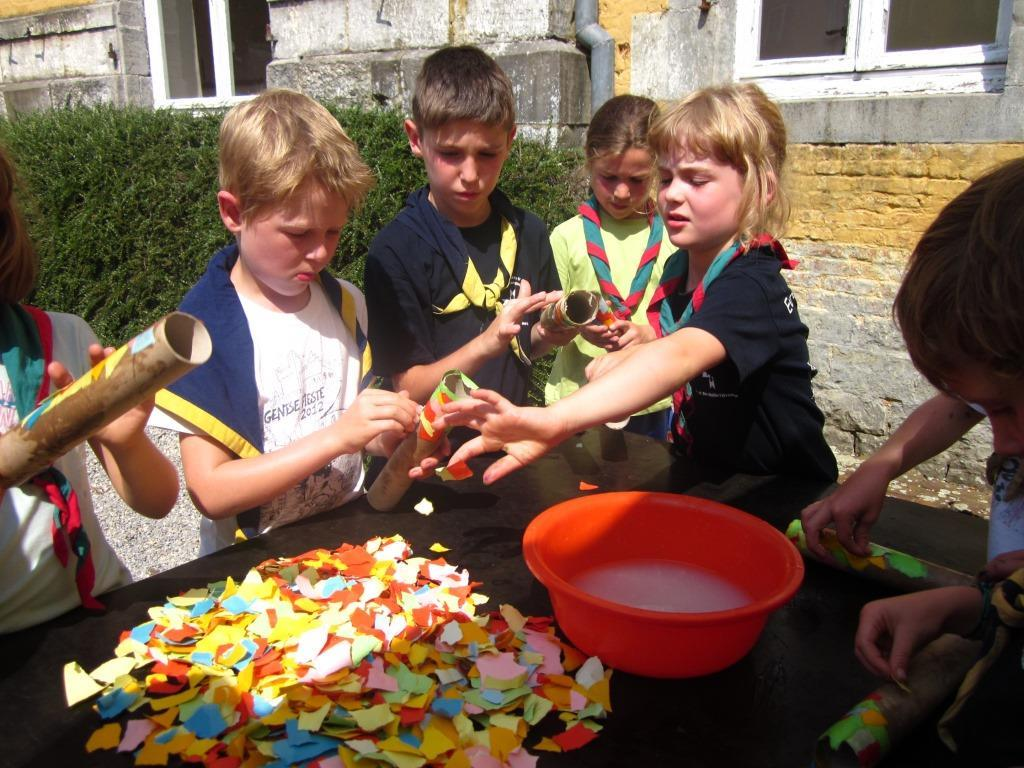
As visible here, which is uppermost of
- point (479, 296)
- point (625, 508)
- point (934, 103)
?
point (934, 103)

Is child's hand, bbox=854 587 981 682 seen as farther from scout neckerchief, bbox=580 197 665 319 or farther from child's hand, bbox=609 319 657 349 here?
scout neckerchief, bbox=580 197 665 319

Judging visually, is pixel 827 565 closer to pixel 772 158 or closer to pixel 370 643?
pixel 370 643

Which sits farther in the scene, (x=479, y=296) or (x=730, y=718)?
(x=479, y=296)

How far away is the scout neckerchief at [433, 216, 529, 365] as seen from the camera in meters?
2.36

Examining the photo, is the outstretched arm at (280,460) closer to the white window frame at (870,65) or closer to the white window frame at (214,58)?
the white window frame at (870,65)

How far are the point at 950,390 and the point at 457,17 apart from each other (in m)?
4.96

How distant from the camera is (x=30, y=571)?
144 cm

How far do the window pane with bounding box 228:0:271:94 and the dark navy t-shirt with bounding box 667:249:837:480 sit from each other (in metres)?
6.87

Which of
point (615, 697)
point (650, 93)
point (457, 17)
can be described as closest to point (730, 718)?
point (615, 697)

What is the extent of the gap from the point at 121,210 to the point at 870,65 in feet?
16.9

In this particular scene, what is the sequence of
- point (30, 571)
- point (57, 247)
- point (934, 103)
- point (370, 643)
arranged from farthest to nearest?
1. point (57, 247)
2. point (934, 103)
3. point (30, 571)
4. point (370, 643)

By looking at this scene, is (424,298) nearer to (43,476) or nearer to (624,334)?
(624,334)

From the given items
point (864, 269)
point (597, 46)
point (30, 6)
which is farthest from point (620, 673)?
point (30, 6)

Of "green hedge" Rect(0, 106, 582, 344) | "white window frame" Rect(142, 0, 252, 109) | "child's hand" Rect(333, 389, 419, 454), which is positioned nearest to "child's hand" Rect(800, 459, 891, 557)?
"child's hand" Rect(333, 389, 419, 454)
